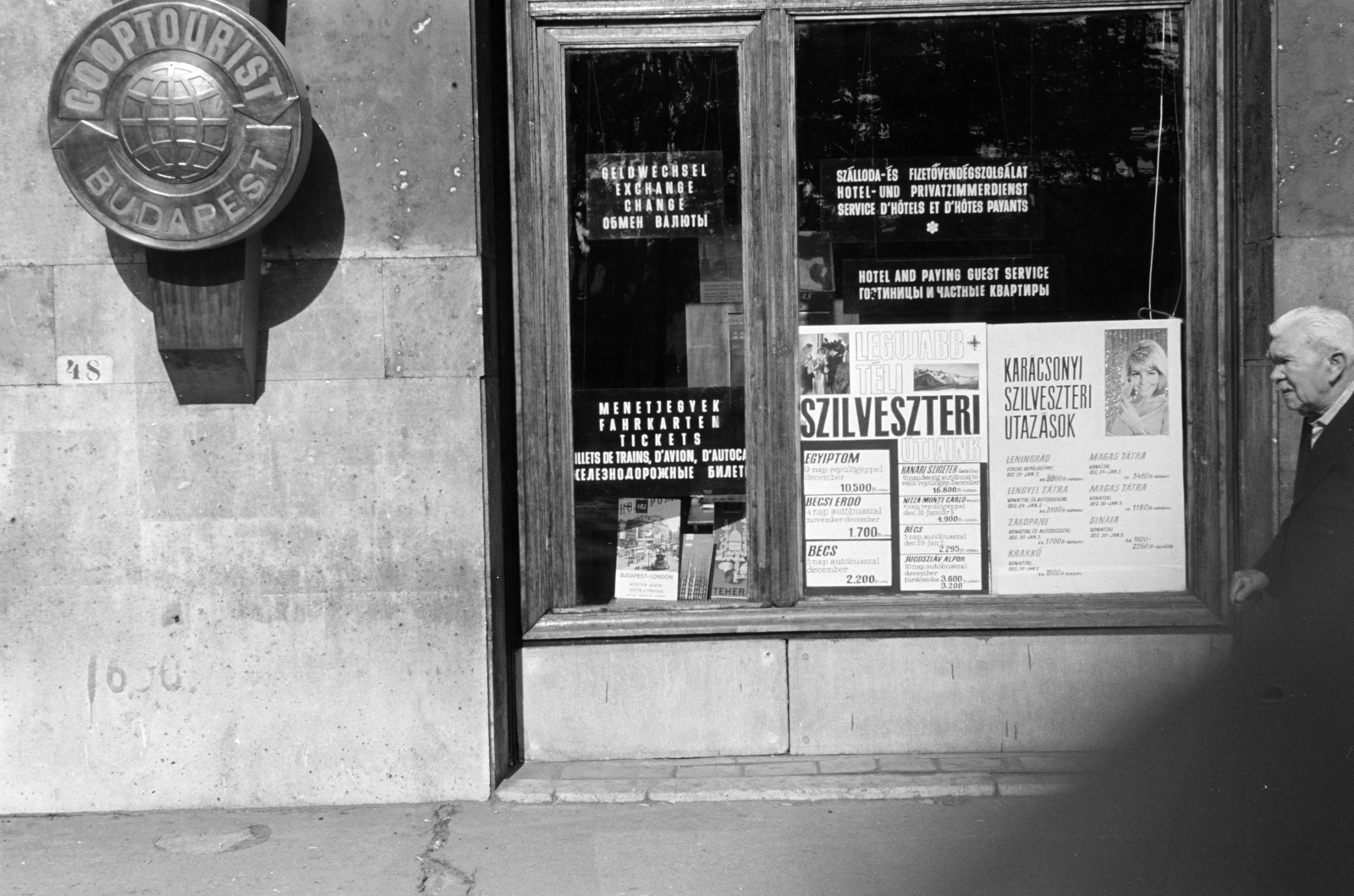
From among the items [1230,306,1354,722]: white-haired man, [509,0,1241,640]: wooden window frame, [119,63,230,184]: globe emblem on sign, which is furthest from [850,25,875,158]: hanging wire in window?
[119,63,230,184]: globe emblem on sign

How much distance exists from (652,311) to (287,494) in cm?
169

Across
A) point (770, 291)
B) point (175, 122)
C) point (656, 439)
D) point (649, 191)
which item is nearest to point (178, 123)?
point (175, 122)

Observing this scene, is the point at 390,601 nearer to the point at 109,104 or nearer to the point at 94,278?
the point at 94,278

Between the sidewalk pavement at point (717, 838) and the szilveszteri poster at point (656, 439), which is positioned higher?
the szilveszteri poster at point (656, 439)

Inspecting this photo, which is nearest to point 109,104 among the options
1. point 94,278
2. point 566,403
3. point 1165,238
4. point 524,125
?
point 94,278

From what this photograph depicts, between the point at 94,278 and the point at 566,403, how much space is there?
191 centimetres

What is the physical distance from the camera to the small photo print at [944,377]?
5.66m

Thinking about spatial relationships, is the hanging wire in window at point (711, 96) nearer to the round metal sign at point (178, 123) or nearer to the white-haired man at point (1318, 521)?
the round metal sign at point (178, 123)

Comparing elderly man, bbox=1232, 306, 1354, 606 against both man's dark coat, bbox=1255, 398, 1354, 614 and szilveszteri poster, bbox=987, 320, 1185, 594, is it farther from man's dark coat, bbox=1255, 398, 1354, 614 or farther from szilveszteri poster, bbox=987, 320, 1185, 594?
szilveszteri poster, bbox=987, 320, 1185, 594

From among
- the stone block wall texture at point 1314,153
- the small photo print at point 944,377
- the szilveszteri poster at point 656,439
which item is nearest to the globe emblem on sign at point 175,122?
the szilveszteri poster at point 656,439

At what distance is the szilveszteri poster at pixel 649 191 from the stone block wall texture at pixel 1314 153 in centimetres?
226

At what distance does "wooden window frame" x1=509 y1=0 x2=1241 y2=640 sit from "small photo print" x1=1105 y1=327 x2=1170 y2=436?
0.11m

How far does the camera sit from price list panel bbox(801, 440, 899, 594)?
224 inches

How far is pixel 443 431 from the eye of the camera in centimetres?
520
